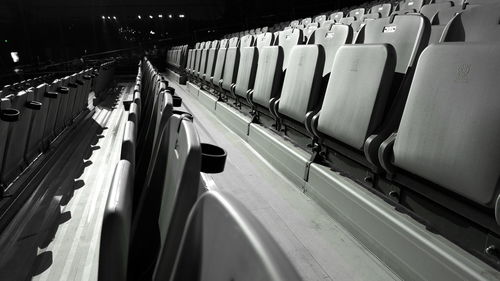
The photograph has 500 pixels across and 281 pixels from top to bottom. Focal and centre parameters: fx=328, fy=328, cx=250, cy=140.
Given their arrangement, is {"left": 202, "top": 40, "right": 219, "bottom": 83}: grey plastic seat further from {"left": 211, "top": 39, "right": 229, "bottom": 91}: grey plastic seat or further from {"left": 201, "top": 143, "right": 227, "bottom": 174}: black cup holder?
{"left": 201, "top": 143, "right": 227, "bottom": 174}: black cup holder

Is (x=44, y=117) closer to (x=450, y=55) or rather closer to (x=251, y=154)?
(x=251, y=154)

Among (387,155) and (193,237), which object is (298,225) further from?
(193,237)

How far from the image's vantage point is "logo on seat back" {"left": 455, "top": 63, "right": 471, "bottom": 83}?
1.11 feet

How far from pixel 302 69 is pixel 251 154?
255 mm

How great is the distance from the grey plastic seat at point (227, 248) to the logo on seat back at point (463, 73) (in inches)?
12.3

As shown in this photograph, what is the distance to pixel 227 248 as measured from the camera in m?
0.13

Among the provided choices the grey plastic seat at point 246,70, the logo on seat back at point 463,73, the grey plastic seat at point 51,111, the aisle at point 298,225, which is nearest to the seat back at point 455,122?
the logo on seat back at point 463,73

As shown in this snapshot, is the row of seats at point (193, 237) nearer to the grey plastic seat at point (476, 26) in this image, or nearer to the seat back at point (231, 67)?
the grey plastic seat at point (476, 26)

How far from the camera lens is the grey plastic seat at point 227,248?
0.36 feet

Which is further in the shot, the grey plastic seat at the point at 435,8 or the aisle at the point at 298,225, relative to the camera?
the grey plastic seat at the point at 435,8

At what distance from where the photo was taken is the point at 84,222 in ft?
1.94

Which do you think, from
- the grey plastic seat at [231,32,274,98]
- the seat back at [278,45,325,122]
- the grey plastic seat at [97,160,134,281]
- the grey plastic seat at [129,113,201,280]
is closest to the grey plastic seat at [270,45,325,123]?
the seat back at [278,45,325,122]

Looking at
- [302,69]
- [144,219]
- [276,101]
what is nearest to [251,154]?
[276,101]

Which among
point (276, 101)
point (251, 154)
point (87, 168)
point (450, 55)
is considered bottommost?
point (87, 168)
